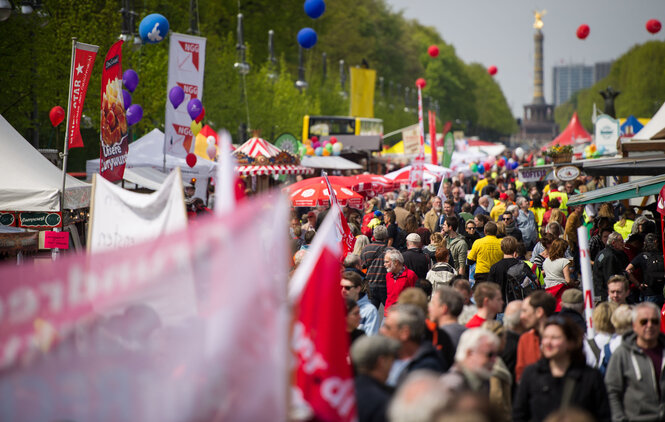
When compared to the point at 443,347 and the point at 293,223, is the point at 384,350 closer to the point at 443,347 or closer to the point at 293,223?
the point at 443,347

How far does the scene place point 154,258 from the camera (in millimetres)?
3227

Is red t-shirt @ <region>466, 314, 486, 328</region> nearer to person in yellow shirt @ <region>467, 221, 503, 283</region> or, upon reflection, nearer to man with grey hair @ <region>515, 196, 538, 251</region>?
person in yellow shirt @ <region>467, 221, 503, 283</region>

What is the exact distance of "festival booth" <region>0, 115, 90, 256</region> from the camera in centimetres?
1109

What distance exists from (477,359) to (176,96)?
13065mm

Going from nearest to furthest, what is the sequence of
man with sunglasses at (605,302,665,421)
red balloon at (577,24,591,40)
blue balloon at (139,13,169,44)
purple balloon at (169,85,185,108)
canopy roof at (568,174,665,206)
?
man with sunglasses at (605,302,665,421)
canopy roof at (568,174,665,206)
purple balloon at (169,85,185,108)
blue balloon at (139,13,169,44)
red balloon at (577,24,591,40)

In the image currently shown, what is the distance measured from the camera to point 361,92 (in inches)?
1857

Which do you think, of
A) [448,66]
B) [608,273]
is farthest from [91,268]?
[448,66]

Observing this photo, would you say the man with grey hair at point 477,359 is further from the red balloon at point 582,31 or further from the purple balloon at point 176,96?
the red balloon at point 582,31

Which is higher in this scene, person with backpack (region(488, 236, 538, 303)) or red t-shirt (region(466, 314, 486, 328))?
person with backpack (region(488, 236, 538, 303))

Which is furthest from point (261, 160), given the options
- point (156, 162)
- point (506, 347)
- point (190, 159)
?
point (506, 347)

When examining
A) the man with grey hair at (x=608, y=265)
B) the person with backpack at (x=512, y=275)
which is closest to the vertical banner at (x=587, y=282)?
the person with backpack at (x=512, y=275)

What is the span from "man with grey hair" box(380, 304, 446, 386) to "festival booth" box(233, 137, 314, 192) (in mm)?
17371

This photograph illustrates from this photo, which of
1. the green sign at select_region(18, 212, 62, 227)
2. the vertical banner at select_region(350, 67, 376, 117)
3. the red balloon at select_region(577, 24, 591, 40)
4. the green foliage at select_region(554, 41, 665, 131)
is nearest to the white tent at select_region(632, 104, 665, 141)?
the green sign at select_region(18, 212, 62, 227)

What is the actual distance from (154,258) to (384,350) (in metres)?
1.61
